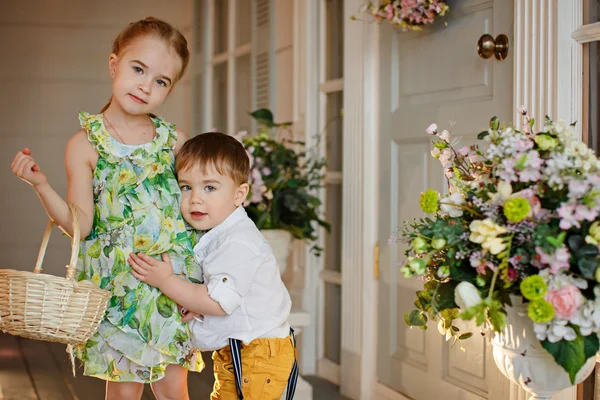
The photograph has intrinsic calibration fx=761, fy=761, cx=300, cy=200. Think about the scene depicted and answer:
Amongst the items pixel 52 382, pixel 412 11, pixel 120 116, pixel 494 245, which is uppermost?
pixel 412 11

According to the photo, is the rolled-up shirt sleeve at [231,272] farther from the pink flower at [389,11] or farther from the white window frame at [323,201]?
the white window frame at [323,201]

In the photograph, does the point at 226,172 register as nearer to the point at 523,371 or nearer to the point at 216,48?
the point at 523,371

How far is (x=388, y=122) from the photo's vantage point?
9.76 ft

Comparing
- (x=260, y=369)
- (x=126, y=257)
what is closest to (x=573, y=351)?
(x=260, y=369)

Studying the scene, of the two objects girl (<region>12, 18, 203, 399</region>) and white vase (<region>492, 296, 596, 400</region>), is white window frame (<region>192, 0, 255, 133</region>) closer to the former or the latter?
girl (<region>12, 18, 203, 399</region>)

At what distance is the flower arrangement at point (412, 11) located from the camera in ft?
8.16

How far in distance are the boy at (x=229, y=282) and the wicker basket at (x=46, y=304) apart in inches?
8.0

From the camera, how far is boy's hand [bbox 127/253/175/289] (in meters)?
1.84

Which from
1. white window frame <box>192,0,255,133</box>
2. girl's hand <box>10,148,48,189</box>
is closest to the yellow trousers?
girl's hand <box>10,148,48,189</box>

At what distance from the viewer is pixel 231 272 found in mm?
1815

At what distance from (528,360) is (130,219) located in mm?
997

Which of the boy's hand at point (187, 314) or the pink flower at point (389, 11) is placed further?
the pink flower at point (389, 11)

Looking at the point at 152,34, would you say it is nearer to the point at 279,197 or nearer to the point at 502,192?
the point at 502,192

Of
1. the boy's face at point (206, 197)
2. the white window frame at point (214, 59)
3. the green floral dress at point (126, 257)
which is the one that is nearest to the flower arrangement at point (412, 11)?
the boy's face at point (206, 197)
